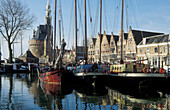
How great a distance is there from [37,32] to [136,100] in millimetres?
119159

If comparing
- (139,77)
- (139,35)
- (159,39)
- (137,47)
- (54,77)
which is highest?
(139,35)

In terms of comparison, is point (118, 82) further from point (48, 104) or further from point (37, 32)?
point (37, 32)

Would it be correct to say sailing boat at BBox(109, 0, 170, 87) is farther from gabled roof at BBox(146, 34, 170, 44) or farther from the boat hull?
gabled roof at BBox(146, 34, 170, 44)

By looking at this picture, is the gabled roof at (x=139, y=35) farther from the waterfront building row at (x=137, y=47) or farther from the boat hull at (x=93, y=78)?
the boat hull at (x=93, y=78)

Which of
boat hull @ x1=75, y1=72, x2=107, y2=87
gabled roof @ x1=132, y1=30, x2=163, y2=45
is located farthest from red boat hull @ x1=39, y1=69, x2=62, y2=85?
gabled roof @ x1=132, y1=30, x2=163, y2=45

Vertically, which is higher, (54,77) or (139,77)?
(139,77)

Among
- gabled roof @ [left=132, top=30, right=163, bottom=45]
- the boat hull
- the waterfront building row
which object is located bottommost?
the boat hull

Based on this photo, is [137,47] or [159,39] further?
[137,47]

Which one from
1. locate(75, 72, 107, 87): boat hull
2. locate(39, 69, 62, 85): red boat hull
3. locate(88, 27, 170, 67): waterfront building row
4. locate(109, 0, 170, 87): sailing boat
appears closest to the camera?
locate(109, 0, 170, 87): sailing boat

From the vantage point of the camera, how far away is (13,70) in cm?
6481

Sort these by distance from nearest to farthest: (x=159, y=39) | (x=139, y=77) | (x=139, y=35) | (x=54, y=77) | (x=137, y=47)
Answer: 1. (x=139, y=77)
2. (x=54, y=77)
3. (x=159, y=39)
4. (x=137, y=47)
5. (x=139, y=35)

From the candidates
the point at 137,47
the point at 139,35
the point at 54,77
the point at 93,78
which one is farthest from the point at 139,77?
the point at 139,35

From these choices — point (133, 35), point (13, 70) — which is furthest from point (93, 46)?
point (13, 70)

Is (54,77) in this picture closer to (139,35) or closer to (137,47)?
(137,47)
